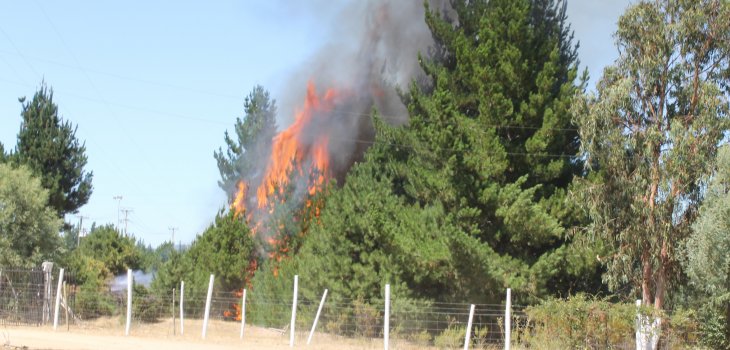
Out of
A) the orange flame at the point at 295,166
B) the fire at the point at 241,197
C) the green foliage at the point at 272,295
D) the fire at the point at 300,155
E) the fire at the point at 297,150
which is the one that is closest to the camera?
the green foliage at the point at 272,295

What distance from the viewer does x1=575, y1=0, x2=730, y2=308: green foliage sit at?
1078 inches

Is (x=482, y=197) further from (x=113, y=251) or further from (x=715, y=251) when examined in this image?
(x=113, y=251)

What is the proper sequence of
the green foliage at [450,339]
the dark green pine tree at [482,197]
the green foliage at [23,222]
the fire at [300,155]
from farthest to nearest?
the fire at [300,155] → the green foliage at [23,222] → the dark green pine tree at [482,197] → the green foliage at [450,339]

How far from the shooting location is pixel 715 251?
24781 mm

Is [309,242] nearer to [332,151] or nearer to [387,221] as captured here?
[387,221]

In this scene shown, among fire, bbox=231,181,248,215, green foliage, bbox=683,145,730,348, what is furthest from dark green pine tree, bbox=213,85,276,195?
green foliage, bbox=683,145,730,348

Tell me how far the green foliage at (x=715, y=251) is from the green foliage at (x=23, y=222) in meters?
27.8

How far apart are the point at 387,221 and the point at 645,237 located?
Result: 909cm

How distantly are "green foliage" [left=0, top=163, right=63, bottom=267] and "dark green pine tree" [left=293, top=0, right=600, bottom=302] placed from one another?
12.9 meters

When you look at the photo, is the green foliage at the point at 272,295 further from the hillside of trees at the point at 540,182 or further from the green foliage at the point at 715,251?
the green foliage at the point at 715,251

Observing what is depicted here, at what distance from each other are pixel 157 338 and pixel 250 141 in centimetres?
2194

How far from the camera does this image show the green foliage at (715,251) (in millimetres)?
24188

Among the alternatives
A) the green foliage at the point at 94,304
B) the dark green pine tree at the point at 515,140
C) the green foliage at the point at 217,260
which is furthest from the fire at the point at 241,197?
the dark green pine tree at the point at 515,140

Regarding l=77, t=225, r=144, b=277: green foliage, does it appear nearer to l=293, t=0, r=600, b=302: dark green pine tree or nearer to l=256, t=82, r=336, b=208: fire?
l=256, t=82, r=336, b=208: fire
